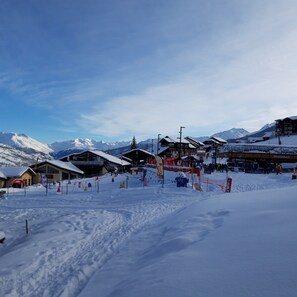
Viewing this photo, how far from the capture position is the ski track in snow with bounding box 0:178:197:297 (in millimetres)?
6984

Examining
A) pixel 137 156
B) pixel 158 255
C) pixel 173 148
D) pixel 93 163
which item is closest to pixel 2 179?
pixel 93 163

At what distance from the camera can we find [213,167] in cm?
3956

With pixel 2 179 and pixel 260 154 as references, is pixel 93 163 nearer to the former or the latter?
pixel 2 179

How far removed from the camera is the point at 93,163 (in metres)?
58.5

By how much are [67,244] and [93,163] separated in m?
49.0

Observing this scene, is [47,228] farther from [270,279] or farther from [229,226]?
[270,279]

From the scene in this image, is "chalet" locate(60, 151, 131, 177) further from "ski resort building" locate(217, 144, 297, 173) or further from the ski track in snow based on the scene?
the ski track in snow

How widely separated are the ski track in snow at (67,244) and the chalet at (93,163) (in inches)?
1506

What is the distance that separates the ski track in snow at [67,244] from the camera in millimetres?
6984

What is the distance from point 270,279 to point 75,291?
446 centimetres

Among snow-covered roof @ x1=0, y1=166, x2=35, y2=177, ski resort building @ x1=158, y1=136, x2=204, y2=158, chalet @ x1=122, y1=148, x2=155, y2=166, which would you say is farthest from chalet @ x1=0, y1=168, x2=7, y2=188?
ski resort building @ x1=158, y1=136, x2=204, y2=158

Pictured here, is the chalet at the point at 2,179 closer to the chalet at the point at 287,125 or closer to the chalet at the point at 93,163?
the chalet at the point at 93,163

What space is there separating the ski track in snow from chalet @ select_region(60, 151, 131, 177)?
126ft

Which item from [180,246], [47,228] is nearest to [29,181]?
[47,228]
